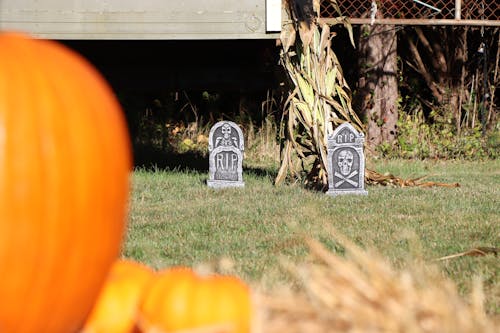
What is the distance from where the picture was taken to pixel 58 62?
8.31 ft

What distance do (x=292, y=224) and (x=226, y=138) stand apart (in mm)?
5366

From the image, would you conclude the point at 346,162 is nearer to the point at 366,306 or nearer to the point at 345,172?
the point at 345,172

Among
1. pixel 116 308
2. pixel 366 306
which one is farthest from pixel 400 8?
pixel 366 306

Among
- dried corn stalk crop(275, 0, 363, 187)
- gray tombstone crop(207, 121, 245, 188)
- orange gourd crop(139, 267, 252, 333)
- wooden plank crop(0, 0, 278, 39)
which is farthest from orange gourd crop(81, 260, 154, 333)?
wooden plank crop(0, 0, 278, 39)

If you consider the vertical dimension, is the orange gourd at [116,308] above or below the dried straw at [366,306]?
below

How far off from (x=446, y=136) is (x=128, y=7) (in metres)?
5.31

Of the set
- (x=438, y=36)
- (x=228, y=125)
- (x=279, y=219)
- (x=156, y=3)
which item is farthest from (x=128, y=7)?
(x=438, y=36)

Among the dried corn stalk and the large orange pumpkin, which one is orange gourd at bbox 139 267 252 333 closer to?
the large orange pumpkin

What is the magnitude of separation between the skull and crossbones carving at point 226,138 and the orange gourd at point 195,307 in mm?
6260

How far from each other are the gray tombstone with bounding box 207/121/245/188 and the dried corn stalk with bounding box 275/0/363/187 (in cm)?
44

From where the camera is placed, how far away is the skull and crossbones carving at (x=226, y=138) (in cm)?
880

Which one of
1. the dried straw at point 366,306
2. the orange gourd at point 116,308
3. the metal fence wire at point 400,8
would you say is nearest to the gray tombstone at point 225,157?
the metal fence wire at point 400,8

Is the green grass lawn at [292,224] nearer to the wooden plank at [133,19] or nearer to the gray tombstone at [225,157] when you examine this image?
the gray tombstone at [225,157]

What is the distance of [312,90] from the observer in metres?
8.26
